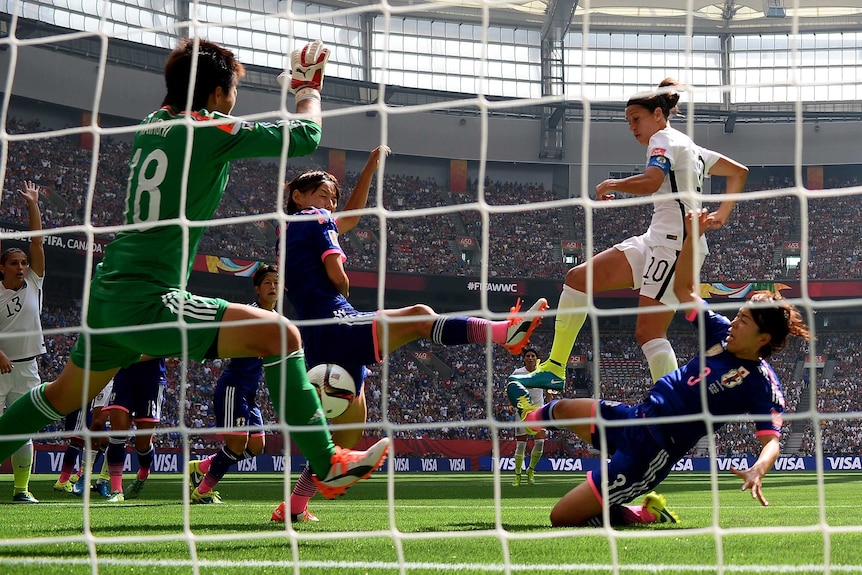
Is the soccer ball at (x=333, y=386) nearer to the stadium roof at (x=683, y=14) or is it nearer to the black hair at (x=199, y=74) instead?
the black hair at (x=199, y=74)

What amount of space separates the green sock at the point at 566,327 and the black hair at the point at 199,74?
8.04ft

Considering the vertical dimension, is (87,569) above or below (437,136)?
below

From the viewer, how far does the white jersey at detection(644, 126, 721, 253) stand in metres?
5.20

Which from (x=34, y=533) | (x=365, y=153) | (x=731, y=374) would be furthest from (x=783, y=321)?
(x=365, y=153)

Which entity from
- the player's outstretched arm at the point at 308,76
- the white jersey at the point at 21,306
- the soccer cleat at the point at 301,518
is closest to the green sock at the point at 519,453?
the white jersey at the point at 21,306

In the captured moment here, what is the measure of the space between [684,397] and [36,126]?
28.0m

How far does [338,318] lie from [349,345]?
22 cm

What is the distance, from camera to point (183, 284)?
12.2ft

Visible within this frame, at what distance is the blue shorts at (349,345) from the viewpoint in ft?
16.4

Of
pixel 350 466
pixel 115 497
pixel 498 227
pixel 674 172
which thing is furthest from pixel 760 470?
pixel 498 227

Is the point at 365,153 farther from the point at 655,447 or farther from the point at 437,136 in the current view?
the point at 655,447

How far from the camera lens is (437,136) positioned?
3572 centimetres

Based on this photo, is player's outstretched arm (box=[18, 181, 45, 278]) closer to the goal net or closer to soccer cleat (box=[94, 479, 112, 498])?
soccer cleat (box=[94, 479, 112, 498])

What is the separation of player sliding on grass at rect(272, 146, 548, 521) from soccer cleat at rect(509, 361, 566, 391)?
533 millimetres
